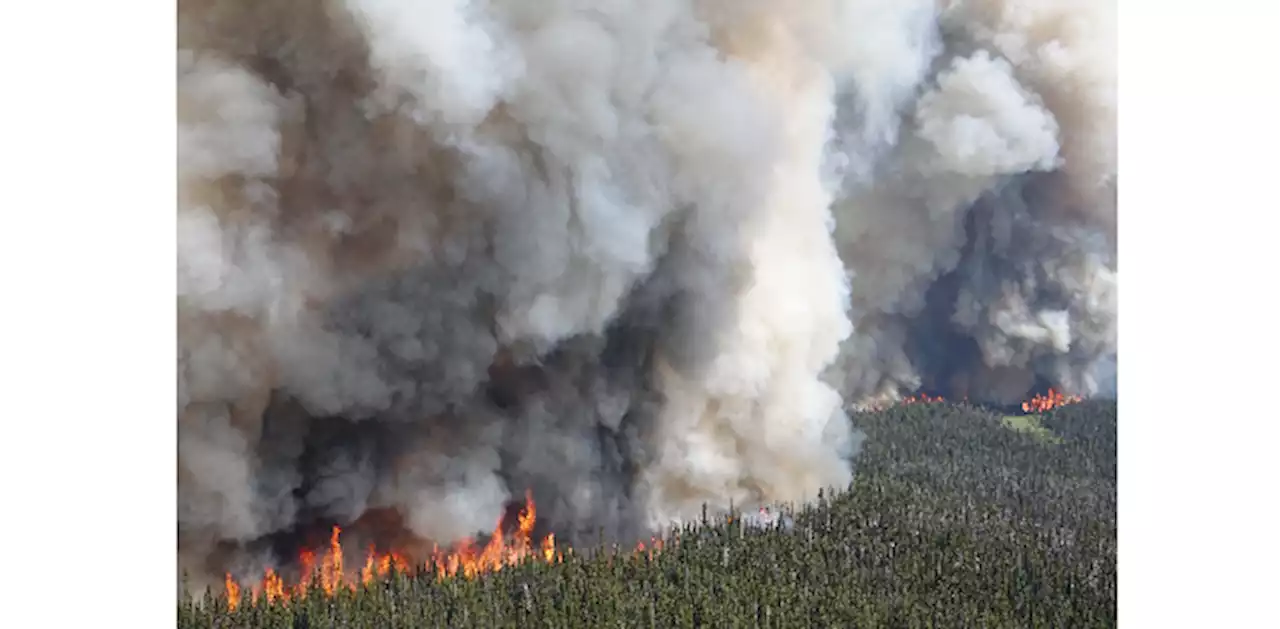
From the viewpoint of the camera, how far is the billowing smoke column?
260 centimetres

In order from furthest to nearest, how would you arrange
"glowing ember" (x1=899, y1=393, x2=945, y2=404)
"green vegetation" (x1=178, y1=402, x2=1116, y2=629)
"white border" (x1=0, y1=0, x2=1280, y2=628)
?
1. "glowing ember" (x1=899, y1=393, x2=945, y2=404)
2. "green vegetation" (x1=178, y1=402, x2=1116, y2=629)
3. "white border" (x1=0, y1=0, x2=1280, y2=628)

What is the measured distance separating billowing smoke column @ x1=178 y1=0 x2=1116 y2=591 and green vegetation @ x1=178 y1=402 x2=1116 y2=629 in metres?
0.11

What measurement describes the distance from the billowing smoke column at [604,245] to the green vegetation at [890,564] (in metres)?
0.11

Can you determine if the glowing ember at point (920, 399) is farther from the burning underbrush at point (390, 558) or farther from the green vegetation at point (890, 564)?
the burning underbrush at point (390, 558)

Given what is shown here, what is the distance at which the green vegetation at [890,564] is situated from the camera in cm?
271

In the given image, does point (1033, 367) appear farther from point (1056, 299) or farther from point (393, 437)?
point (393, 437)
